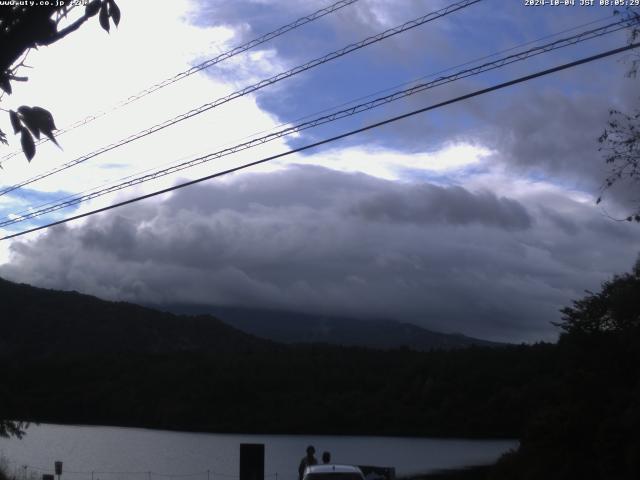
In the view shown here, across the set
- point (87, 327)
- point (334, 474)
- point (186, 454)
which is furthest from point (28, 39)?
point (87, 327)

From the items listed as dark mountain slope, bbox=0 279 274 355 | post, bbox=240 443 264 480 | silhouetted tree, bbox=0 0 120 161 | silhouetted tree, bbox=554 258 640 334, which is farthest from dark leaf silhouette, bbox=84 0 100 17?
dark mountain slope, bbox=0 279 274 355

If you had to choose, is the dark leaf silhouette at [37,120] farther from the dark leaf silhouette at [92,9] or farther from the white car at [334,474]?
the white car at [334,474]

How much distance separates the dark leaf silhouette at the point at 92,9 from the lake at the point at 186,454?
90.4 feet

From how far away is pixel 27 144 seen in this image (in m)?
4.45

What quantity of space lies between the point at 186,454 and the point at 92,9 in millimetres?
54470

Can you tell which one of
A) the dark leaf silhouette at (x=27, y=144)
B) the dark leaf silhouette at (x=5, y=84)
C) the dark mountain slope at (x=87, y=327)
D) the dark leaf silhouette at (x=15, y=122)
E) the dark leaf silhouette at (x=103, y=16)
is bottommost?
the dark leaf silhouette at (x=27, y=144)

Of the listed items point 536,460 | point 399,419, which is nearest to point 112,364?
point 399,419

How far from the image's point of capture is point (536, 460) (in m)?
28.8

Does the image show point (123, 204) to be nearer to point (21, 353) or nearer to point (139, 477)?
point (139, 477)

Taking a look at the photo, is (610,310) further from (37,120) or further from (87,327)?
(87,327)

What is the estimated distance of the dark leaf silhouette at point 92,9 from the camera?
482 cm

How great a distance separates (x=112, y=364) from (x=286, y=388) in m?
19.3

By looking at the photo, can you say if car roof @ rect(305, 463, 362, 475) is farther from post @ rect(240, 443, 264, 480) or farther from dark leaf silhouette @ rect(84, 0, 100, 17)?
dark leaf silhouette @ rect(84, 0, 100, 17)

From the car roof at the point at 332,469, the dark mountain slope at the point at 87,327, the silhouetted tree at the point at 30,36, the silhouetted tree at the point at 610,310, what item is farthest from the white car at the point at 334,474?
the dark mountain slope at the point at 87,327
